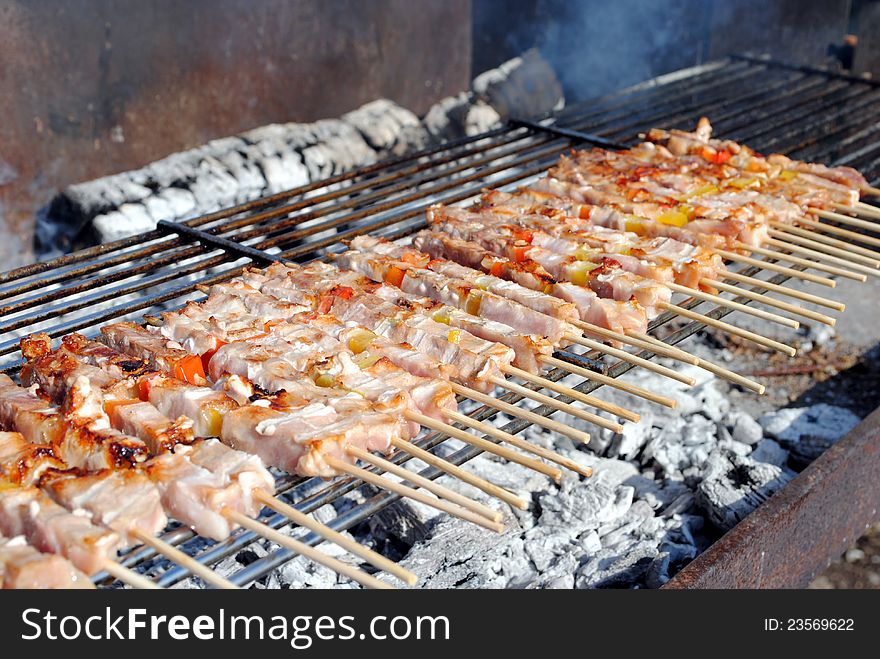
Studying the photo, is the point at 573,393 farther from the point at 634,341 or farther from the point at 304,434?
the point at 304,434

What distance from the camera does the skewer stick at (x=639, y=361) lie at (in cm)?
293

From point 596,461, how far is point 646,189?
141cm

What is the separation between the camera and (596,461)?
495 cm

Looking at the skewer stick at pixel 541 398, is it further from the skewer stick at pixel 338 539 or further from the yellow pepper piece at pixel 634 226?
the yellow pepper piece at pixel 634 226

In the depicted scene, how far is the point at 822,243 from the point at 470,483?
2.62 m

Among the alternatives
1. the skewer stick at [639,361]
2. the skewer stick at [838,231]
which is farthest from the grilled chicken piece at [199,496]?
the skewer stick at [838,231]

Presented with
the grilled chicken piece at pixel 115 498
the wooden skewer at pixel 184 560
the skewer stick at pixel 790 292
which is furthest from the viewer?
the skewer stick at pixel 790 292

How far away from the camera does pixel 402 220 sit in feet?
15.4

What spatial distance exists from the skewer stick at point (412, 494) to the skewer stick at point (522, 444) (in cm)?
25

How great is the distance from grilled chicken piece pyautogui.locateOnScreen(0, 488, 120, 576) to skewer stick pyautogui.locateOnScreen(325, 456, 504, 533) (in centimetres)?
61

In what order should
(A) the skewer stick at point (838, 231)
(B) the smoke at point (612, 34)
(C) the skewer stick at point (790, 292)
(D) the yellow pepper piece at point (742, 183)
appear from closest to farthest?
(C) the skewer stick at point (790, 292), (A) the skewer stick at point (838, 231), (D) the yellow pepper piece at point (742, 183), (B) the smoke at point (612, 34)
